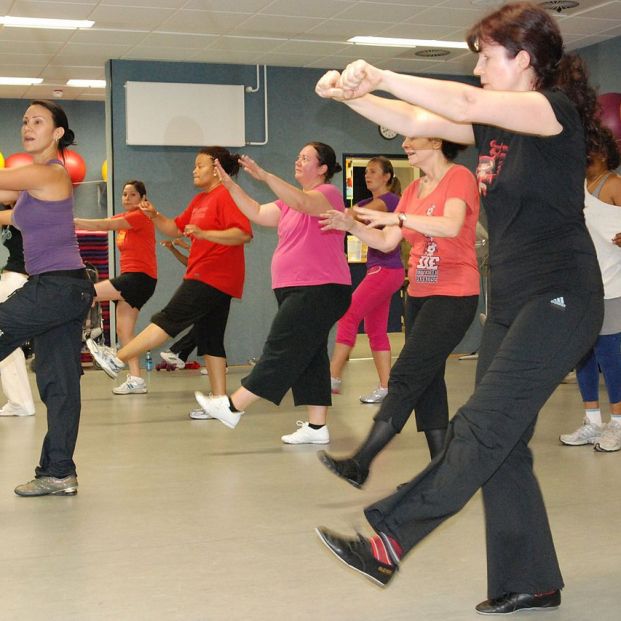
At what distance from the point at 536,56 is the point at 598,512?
75.1 inches

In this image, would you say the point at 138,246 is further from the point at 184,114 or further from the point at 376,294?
the point at 184,114

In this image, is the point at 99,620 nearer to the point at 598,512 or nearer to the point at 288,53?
the point at 598,512

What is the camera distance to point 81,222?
20.0 feet

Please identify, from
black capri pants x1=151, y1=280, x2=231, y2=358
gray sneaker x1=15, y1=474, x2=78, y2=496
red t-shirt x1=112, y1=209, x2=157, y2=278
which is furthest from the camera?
red t-shirt x1=112, y1=209, x2=157, y2=278

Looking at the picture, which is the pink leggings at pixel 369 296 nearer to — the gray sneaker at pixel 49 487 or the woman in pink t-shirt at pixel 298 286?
the woman in pink t-shirt at pixel 298 286

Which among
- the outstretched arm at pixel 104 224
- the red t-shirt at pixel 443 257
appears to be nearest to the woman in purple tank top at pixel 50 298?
the red t-shirt at pixel 443 257

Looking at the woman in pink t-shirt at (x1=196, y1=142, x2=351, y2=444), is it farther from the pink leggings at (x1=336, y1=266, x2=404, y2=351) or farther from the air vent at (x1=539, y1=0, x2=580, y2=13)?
the air vent at (x1=539, y1=0, x2=580, y2=13)

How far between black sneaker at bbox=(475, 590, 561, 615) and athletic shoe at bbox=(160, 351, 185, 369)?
20.1 ft

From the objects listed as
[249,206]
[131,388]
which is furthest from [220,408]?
[131,388]

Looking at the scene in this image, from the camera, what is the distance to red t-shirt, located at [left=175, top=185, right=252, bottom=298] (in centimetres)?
576

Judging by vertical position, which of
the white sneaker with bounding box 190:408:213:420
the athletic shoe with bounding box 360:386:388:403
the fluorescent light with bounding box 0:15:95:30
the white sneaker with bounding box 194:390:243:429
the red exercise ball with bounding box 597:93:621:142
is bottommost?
the athletic shoe with bounding box 360:386:388:403

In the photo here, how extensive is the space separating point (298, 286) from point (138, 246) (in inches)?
104

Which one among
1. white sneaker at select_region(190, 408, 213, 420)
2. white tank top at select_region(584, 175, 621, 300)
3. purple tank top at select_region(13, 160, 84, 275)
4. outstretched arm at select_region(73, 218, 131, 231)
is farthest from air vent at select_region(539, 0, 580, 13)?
purple tank top at select_region(13, 160, 84, 275)

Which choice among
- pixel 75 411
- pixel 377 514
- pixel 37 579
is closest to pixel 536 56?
pixel 377 514
